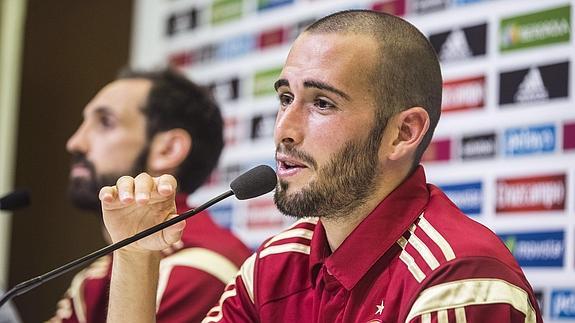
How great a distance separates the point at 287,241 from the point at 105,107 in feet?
3.50

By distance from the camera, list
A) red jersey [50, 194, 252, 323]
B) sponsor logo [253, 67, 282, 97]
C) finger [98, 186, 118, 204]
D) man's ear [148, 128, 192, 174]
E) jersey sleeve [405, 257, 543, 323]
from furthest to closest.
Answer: sponsor logo [253, 67, 282, 97]
man's ear [148, 128, 192, 174]
red jersey [50, 194, 252, 323]
finger [98, 186, 118, 204]
jersey sleeve [405, 257, 543, 323]

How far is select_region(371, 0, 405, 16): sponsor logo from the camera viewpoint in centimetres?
320

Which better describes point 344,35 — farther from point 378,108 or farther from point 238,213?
point 238,213

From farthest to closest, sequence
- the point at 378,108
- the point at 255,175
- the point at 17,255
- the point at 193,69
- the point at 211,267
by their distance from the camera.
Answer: the point at 17,255 < the point at 193,69 < the point at 211,267 < the point at 378,108 < the point at 255,175

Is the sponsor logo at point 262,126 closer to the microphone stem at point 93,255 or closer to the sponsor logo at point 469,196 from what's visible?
the sponsor logo at point 469,196

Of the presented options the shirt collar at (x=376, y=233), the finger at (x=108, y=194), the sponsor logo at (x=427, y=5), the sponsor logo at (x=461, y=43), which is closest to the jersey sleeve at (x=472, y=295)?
the shirt collar at (x=376, y=233)

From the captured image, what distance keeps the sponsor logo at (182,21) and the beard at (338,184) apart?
7.94 feet

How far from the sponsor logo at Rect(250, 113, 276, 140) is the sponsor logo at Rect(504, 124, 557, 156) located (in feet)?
3.45

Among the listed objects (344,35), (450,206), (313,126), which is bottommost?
(450,206)

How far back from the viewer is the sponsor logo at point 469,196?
2.86 metres

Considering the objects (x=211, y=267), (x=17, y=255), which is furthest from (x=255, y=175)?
(x=17, y=255)

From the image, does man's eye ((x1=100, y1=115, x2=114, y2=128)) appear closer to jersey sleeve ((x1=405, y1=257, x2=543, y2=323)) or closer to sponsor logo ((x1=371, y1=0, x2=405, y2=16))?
sponsor logo ((x1=371, y1=0, x2=405, y2=16))

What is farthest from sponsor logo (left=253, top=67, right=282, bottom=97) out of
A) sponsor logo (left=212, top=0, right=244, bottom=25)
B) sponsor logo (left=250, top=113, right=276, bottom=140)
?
sponsor logo (left=212, top=0, right=244, bottom=25)

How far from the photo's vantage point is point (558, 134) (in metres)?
2.66
